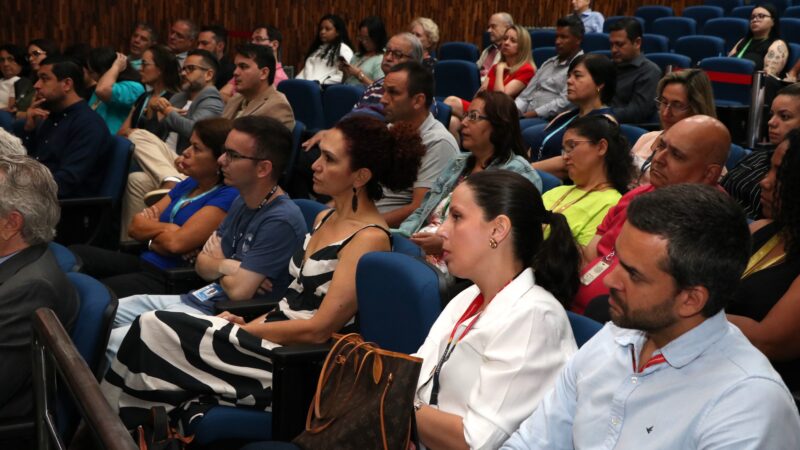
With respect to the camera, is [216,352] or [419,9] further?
[419,9]

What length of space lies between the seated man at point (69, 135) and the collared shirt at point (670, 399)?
3.36 metres

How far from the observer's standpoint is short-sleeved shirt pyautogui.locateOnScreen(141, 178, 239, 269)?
3.53m

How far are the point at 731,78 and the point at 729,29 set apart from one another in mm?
2524

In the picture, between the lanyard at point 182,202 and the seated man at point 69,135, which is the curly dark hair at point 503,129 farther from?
the seated man at point 69,135

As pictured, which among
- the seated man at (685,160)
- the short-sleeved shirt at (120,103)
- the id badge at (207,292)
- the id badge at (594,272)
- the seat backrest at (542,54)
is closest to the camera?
the id badge at (594,272)

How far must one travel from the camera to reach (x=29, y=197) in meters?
2.52

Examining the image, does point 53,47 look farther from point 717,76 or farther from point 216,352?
point 216,352

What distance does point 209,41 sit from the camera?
7199 mm

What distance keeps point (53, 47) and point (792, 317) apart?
6120 millimetres

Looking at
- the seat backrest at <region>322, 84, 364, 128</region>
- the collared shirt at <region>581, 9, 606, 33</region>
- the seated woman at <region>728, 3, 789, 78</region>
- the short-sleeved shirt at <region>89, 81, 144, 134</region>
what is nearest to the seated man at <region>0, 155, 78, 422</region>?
the seat backrest at <region>322, 84, 364, 128</region>

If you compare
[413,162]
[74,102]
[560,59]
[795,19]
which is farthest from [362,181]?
[795,19]

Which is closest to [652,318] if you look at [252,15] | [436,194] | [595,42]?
[436,194]

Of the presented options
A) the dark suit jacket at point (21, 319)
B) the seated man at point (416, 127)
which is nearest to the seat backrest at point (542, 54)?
the seated man at point (416, 127)

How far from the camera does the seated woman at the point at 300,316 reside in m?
2.52
